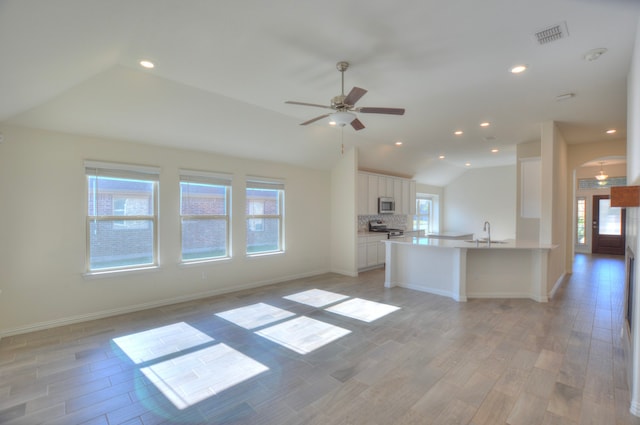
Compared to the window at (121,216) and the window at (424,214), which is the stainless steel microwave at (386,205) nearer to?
the window at (424,214)

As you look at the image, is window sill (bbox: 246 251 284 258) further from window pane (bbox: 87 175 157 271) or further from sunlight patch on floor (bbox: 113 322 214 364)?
sunlight patch on floor (bbox: 113 322 214 364)

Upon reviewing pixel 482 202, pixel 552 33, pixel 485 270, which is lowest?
pixel 485 270

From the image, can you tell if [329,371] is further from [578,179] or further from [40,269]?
[578,179]

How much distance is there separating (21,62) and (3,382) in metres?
2.66

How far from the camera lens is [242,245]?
558 centimetres

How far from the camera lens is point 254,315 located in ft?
13.6

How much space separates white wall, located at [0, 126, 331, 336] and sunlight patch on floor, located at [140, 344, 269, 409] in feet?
6.42

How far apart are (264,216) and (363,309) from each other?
275 cm

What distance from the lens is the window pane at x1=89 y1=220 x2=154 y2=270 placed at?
13.3ft

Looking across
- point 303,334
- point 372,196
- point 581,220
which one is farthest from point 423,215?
point 303,334

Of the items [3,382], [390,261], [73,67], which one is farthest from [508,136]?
[3,382]

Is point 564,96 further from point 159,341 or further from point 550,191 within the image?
point 159,341

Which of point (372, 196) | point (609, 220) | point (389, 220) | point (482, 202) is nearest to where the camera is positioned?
point (372, 196)

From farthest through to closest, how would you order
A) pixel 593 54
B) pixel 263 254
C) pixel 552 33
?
pixel 263 254 → pixel 593 54 → pixel 552 33
